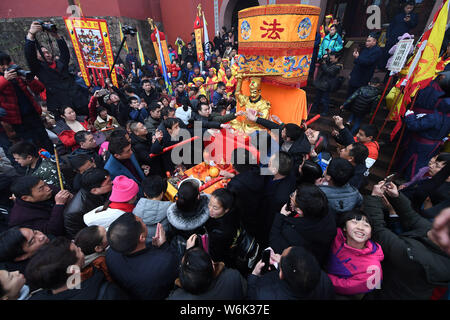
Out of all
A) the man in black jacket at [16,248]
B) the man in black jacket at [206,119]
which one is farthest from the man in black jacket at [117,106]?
the man in black jacket at [16,248]

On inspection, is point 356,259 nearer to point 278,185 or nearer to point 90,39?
point 278,185

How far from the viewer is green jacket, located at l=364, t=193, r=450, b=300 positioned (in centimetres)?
142

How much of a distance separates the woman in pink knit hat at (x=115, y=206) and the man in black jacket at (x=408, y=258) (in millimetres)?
2494

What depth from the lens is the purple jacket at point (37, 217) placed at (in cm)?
212

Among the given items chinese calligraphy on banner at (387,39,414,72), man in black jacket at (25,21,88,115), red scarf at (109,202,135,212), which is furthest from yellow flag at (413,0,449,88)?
man in black jacket at (25,21,88,115)

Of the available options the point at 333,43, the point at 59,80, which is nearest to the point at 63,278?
the point at 59,80

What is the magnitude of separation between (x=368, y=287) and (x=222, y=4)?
47.4ft

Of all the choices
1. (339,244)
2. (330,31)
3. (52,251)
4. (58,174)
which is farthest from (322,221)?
(330,31)

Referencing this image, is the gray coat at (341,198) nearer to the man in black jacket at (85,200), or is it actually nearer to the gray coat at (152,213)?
the gray coat at (152,213)

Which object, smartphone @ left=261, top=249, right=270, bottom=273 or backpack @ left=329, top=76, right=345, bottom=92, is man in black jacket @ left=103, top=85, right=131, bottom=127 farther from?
backpack @ left=329, top=76, right=345, bottom=92

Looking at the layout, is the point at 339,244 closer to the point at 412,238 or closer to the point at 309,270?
the point at 412,238

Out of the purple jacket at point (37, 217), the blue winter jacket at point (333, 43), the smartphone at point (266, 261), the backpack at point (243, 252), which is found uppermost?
the blue winter jacket at point (333, 43)

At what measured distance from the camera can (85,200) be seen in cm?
228

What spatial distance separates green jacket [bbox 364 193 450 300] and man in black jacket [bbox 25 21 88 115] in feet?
21.5
